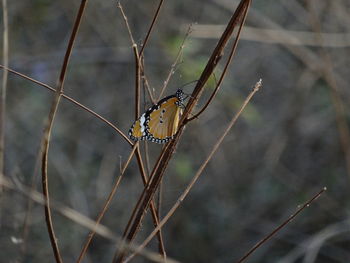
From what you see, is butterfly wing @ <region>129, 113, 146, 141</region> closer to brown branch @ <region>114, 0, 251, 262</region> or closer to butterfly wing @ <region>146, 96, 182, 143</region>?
butterfly wing @ <region>146, 96, 182, 143</region>

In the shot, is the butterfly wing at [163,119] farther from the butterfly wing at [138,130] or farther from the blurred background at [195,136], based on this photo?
the blurred background at [195,136]

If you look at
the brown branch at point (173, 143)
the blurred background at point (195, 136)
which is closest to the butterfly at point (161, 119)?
the brown branch at point (173, 143)

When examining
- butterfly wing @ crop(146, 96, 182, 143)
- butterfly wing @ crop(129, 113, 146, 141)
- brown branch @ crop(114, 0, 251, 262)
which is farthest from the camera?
butterfly wing @ crop(146, 96, 182, 143)

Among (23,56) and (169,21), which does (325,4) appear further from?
(23,56)

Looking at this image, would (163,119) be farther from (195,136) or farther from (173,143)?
(195,136)

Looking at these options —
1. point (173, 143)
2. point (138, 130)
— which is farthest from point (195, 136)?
point (173, 143)

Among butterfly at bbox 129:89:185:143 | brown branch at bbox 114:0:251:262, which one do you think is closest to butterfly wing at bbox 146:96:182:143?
butterfly at bbox 129:89:185:143

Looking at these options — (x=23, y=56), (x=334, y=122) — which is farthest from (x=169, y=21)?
(x=334, y=122)
